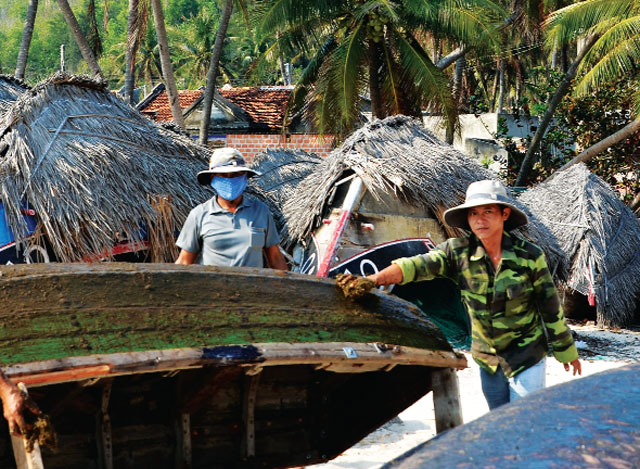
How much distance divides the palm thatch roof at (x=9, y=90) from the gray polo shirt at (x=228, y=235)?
4.95 meters

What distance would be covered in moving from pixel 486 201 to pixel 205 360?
1692 millimetres

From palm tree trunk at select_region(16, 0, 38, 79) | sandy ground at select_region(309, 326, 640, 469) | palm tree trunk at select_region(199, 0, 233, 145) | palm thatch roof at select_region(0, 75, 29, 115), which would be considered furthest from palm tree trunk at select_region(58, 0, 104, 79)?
sandy ground at select_region(309, 326, 640, 469)

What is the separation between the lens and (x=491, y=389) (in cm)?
405

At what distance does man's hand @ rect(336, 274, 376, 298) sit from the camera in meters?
3.25

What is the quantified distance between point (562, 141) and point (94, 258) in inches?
611

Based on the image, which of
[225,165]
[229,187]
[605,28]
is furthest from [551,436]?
[605,28]

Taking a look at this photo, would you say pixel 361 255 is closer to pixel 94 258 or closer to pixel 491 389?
pixel 94 258

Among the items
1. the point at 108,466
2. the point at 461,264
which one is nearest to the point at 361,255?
the point at 461,264

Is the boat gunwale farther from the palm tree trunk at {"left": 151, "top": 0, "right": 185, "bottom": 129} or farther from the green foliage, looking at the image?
the green foliage

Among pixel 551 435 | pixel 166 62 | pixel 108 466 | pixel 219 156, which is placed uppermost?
pixel 166 62

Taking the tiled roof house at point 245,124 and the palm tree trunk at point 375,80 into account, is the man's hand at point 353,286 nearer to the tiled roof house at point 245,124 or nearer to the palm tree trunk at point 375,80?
the palm tree trunk at point 375,80

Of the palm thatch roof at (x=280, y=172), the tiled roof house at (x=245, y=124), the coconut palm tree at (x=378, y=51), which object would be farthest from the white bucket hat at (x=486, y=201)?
the tiled roof house at (x=245, y=124)

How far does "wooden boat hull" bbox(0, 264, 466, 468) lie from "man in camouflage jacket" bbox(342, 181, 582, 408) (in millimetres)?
488

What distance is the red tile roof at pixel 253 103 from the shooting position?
2628 cm
